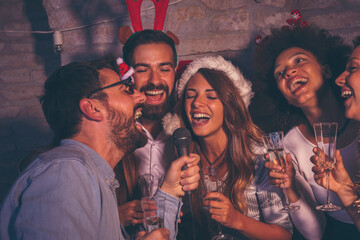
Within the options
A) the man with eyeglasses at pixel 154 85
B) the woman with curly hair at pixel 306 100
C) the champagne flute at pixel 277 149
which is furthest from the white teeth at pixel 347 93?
the man with eyeglasses at pixel 154 85

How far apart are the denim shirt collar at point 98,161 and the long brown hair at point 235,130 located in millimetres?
864

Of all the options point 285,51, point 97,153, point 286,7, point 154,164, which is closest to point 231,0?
point 286,7

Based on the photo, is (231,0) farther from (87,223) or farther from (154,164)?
(87,223)

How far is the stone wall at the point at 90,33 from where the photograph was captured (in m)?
2.61

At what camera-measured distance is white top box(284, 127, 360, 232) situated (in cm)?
197

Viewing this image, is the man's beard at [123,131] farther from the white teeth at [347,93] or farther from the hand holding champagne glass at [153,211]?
the white teeth at [347,93]

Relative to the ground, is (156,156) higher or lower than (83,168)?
higher

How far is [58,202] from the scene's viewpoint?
1.15 m

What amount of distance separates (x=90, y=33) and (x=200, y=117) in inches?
58.2

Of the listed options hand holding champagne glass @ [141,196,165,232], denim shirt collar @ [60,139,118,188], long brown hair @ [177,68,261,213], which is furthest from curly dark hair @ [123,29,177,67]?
hand holding champagne glass @ [141,196,165,232]

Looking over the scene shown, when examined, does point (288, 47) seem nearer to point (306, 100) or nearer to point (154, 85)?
point (306, 100)

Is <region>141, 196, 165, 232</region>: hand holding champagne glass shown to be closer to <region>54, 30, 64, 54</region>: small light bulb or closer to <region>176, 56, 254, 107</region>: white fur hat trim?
<region>176, 56, 254, 107</region>: white fur hat trim

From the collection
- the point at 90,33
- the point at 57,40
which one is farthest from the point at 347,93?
the point at 57,40

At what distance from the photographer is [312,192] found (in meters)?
2.10
